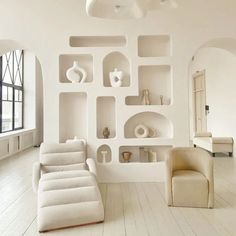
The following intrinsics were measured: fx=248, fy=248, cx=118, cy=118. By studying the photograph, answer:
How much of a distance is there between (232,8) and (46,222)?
4387 millimetres

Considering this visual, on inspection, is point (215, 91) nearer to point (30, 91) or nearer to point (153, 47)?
point (153, 47)

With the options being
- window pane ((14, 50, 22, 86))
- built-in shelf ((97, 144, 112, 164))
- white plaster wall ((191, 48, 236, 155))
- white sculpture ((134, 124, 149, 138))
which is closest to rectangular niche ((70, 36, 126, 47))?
white sculpture ((134, 124, 149, 138))

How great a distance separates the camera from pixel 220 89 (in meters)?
7.30

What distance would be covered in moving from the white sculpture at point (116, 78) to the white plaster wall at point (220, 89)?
11.1ft

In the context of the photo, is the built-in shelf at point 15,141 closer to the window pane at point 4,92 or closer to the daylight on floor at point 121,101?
the window pane at point 4,92

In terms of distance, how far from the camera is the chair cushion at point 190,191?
10.4 feet

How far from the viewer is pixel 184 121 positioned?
4.33 m

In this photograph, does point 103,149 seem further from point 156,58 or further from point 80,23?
point 80,23

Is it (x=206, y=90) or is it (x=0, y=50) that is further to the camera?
(x=206, y=90)

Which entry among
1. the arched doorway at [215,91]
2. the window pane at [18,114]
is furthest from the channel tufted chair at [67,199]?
the window pane at [18,114]

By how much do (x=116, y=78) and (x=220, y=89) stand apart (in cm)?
420

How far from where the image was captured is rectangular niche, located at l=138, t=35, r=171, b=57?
457 centimetres

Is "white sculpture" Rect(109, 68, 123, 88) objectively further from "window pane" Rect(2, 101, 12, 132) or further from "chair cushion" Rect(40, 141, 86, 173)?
"window pane" Rect(2, 101, 12, 132)

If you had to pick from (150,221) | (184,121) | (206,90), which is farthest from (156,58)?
(206,90)
